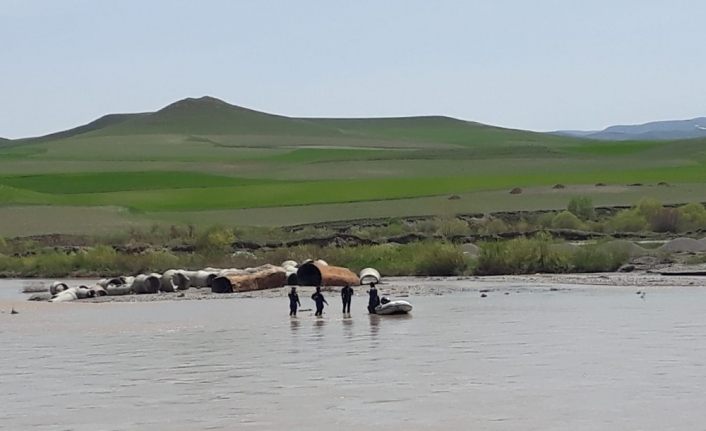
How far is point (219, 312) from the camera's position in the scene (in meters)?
37.3

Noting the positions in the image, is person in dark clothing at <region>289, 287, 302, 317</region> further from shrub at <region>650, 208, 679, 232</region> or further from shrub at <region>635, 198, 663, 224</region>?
shrub at <region>635, 198, 663, 224</region>

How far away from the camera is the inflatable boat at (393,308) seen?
112ft

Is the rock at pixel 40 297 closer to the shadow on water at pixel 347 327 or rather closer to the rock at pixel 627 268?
the shadow on water at pixel 347 327

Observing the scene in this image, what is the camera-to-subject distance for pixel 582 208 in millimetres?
71625

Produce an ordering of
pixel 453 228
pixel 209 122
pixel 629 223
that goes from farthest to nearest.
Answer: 1. pixel 209 122
2. pixel 629 223
3. pixel 453 228

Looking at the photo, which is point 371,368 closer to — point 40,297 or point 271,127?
point 40,297

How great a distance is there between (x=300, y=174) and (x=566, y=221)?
148 feet

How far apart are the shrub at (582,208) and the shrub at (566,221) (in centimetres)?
346

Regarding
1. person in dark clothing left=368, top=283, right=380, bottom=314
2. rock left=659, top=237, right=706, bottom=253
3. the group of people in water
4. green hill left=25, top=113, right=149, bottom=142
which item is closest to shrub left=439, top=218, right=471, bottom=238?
rock left=659, top=237, right=706, bottom=253

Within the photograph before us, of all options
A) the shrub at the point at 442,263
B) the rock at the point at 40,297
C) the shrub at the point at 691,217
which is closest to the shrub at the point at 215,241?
the shrub at the point at 442,263

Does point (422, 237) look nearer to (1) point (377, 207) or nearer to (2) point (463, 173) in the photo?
(1) point (377, 207)

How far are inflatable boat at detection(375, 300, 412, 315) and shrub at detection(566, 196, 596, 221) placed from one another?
122 feet

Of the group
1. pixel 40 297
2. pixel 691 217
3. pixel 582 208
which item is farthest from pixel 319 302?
pixel 582 208

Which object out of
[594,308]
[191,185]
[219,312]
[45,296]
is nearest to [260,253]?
[45,296]
